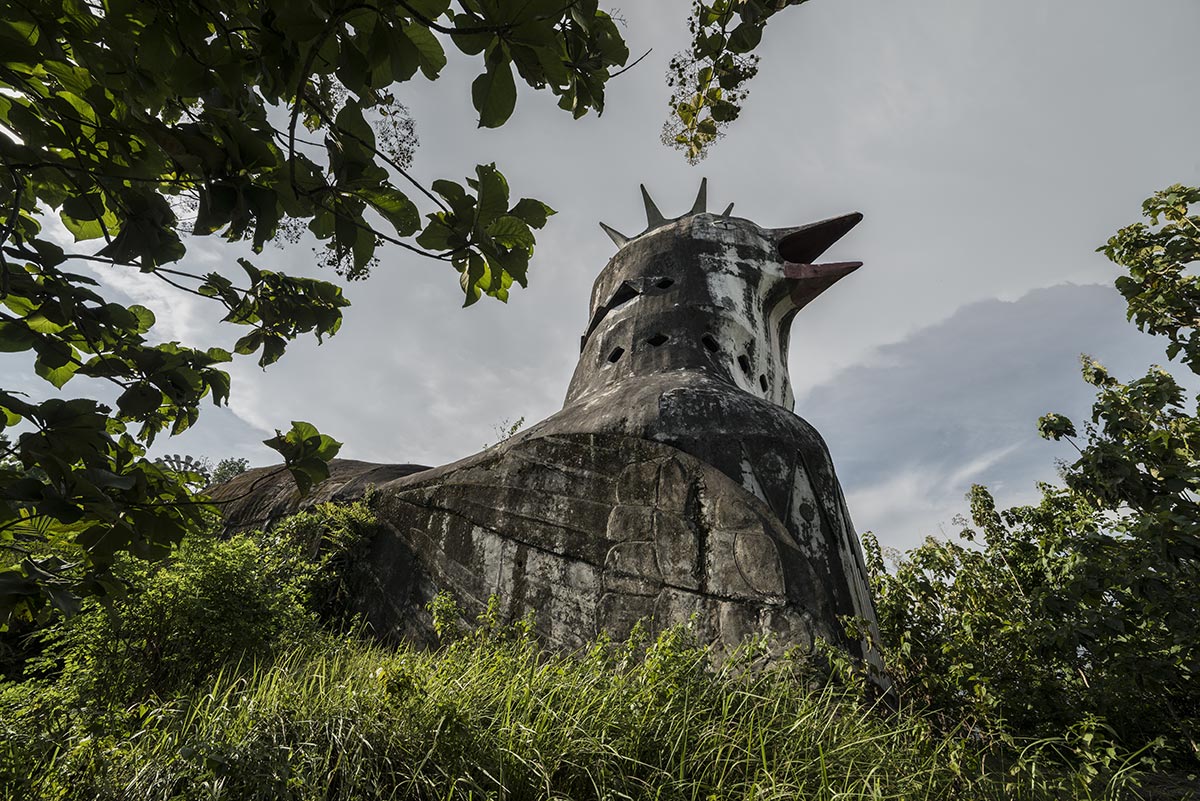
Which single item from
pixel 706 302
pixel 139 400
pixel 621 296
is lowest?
pixel 139 400

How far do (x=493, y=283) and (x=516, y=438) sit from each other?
380cm

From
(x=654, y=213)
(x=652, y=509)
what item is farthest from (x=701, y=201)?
(x=652, y=509)

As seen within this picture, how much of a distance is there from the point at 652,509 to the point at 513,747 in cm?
200

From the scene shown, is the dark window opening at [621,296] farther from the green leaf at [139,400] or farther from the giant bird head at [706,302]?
the green leaf at [139,400]

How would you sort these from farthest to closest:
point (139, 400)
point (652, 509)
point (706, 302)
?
point (706, 302) → point (652, 509) → point (139, 400)

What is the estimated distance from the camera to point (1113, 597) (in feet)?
12.9

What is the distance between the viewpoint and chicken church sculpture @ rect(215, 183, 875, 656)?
11.9 ft

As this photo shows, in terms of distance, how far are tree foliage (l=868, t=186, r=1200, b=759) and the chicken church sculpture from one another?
2.03 ft

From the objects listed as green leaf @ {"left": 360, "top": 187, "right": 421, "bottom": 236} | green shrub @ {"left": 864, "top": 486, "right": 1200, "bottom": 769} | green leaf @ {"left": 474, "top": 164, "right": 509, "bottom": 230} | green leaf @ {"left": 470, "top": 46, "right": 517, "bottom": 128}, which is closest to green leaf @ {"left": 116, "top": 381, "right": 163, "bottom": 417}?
green leaf @ {"left": 360, "top": 187, "right": 421, "bottom": 236}

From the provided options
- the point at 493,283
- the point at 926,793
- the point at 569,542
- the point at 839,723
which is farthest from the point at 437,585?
the point at 493,283

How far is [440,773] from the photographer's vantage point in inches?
85.0

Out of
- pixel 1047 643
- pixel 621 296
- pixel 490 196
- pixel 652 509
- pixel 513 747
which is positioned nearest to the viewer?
pixel 490 196

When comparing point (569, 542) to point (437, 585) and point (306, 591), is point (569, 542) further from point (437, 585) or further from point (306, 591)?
point (306, 591)

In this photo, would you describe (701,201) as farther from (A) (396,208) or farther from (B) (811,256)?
(A) (396,208)
